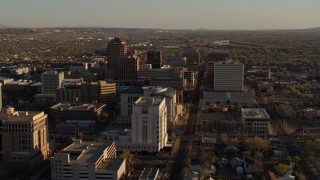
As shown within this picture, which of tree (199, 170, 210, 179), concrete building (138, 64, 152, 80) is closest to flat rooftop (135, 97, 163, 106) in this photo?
tree (199, 170, 210, 179)

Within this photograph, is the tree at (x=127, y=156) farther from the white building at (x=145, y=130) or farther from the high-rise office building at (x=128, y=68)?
the high-rise office building at (x=128, y=68)

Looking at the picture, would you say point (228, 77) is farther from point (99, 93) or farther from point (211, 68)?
point (99, 93)

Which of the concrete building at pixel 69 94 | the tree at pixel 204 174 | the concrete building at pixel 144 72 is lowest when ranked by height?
the tree at pixel 204 174

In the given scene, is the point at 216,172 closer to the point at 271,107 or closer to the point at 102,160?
the point at 102,160

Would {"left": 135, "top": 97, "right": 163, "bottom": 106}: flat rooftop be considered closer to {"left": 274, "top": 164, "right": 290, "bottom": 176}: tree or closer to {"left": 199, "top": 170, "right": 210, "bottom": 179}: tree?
{"left": 199, "top": 170, "right": 210, "bottom": 179}: tree

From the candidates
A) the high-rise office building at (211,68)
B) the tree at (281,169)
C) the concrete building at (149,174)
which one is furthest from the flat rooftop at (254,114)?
the high-rise office building at (211,68)

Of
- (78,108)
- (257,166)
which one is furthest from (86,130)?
(257,166)

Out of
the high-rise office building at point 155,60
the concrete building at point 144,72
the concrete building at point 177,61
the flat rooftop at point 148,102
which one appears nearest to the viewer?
the flat rooftop at point 148,102
